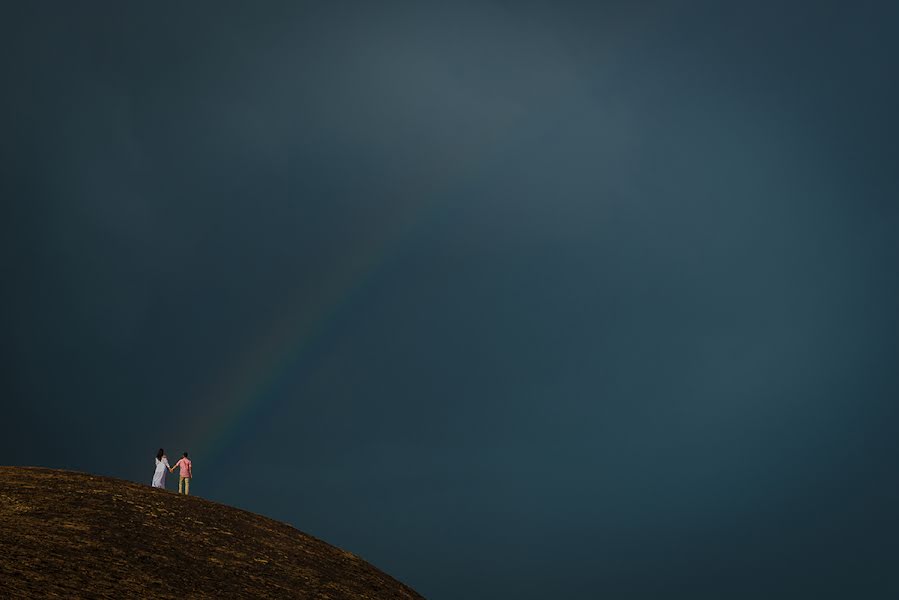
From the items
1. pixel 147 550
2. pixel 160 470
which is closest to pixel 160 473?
pixel 160 470

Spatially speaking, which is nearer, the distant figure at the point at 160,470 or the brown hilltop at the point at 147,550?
the brown hilltop at the point at 147,550

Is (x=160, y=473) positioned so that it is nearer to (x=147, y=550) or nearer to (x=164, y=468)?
(x=164, y=468)

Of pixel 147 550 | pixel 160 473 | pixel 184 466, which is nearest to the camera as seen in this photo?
pixel 147 550

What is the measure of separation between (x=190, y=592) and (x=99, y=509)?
8.21 metres

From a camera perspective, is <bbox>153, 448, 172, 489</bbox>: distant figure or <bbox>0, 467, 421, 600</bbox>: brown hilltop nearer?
<bbox>0, 467, 421, 600</bbox>: brown hilltop

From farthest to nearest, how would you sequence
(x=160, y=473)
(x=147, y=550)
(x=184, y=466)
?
(x=184, y=466)
(x=160, y=473)
(x=147, y=550)

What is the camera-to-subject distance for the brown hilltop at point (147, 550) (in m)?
27.5

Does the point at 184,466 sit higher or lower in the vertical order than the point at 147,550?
higher

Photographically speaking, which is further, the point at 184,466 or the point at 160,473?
the point at 184,466

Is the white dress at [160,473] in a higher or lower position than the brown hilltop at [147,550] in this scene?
higher

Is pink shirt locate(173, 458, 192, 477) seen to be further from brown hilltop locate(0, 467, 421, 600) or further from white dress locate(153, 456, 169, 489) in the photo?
brown hilltop locate(0, 467, 421, 600)

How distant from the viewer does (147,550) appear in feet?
106

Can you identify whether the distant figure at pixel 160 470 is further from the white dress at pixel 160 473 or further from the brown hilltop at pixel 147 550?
the brown hilltop at pixel 147 550

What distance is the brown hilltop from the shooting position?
2755 cm
